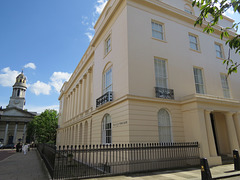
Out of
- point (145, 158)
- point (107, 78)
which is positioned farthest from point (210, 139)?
point (107, 78)

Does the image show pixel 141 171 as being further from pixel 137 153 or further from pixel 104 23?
pixel 104 23

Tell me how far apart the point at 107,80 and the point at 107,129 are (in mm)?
4385

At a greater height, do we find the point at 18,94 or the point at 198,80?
the point at 18,94

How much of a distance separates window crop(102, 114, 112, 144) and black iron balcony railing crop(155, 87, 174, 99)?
14.2 feet

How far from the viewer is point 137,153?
9039 millimetres

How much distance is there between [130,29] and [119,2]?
303cm

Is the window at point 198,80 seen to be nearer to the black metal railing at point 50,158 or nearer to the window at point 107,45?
the window at point 107,45

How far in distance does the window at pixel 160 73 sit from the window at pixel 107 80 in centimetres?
403

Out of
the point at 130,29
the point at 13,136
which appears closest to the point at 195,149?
the point at 130,29

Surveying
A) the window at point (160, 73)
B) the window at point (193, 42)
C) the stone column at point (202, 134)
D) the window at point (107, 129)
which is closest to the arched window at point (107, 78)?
the window at point (107, 129)

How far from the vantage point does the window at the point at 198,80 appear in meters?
14.3

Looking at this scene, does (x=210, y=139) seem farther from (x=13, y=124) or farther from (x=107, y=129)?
(x=13, y=124)

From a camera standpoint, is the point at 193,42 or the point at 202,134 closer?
the point at 202,134

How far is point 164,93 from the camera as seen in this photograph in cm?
1208
